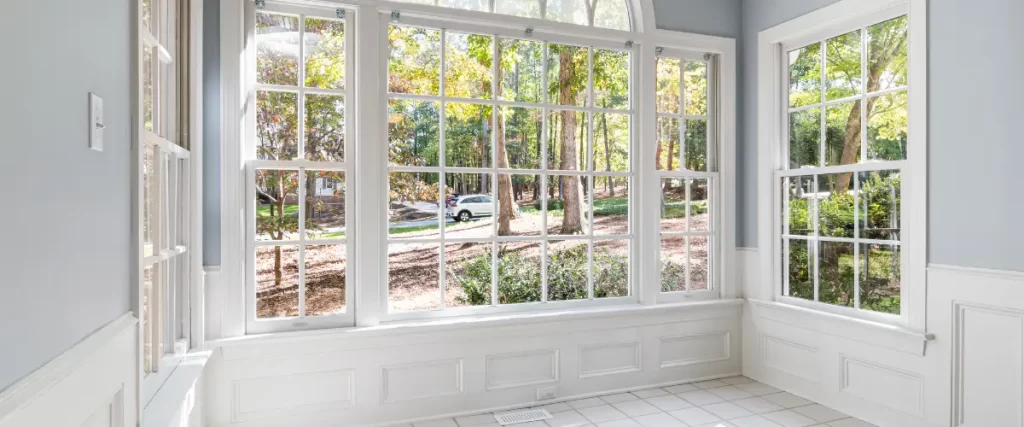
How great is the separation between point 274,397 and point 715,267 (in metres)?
2.89

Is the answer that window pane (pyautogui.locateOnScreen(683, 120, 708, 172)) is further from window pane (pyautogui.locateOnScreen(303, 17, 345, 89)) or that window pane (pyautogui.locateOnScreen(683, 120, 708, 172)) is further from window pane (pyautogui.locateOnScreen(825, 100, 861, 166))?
window pane (pyautogui.locateOnScreen(303, 17, 345, 89))

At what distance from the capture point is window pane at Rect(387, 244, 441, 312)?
3137 millimetres

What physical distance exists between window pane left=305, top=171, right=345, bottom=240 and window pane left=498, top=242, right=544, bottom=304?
951 millimetres

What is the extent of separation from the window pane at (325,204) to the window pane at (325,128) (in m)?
0.10

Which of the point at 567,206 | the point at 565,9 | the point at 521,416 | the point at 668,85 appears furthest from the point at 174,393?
the point at 668,85

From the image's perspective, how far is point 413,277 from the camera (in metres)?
3.18

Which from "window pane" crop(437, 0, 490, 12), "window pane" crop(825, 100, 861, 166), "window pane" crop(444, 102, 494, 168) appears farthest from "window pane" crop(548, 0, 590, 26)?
"window pane" crop(825, 100, 861, 166)

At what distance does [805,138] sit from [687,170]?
2.42ft

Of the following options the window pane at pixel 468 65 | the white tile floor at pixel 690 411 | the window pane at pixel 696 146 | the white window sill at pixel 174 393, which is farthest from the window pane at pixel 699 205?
the white window sill at pixel 174 393

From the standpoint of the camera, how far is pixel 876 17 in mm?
3088

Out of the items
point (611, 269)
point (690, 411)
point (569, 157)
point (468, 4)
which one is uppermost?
point (468, 4)

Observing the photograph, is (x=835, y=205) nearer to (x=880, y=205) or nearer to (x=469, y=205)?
(x=880, y=205)

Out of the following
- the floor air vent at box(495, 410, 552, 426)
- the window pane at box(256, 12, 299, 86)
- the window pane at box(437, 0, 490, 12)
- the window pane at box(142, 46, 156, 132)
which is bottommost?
the floor air vent at box(495, 410, 552, 426)
